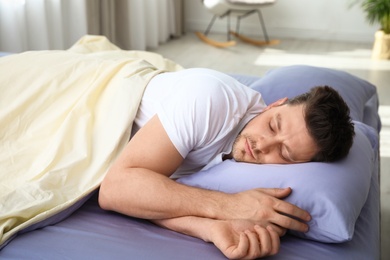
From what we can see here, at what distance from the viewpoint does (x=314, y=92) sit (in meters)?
1.51

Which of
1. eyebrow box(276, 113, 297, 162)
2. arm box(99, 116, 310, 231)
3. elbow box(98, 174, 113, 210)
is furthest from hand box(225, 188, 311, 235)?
elbow box(98, 174, 113, 210)

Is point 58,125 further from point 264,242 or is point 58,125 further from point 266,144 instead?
point 264,242

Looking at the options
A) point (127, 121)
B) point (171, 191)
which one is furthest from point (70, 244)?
point (127, 121)

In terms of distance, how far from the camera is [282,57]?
497 centimetres

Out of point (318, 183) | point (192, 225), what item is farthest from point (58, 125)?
point (318, 183)

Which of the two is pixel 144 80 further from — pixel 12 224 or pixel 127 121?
pixel 12 224

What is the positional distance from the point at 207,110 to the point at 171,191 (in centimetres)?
25

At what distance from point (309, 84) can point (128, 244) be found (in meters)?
1.13

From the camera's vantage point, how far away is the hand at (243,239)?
4.07 ft

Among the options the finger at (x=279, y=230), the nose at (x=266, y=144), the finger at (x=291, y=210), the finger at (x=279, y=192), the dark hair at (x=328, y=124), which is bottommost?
→ the finger at (x=279, y=230)

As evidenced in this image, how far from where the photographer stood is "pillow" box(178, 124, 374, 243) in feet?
4.41

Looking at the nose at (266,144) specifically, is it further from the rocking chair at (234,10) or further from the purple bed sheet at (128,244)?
the rocking chair at (234,10)

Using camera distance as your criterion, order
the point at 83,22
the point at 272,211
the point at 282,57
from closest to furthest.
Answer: the point at 272,211 → the point at 83,22 → the point at 282,57

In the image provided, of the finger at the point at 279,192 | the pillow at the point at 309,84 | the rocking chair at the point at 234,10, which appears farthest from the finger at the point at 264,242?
the rocking chair at the point at 234,10
